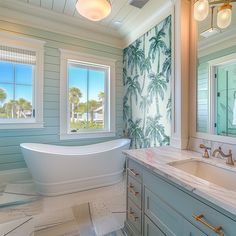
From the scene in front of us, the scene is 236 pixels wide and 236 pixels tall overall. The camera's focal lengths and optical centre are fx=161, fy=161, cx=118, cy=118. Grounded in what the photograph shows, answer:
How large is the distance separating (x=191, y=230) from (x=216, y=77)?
128 cm

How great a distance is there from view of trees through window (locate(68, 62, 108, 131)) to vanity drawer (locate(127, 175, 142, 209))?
1.86 meters

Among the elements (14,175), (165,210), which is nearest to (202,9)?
(165,210)

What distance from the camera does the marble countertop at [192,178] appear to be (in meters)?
0.72

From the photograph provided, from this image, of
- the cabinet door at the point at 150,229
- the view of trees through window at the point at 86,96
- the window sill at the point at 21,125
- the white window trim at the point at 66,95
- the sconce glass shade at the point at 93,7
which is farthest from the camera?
the view of trees through window at the point at 86,96

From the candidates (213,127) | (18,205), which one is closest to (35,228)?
(18,205)

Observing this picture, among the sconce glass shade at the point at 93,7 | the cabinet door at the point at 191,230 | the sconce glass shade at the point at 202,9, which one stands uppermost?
the sconce glass shade at the point at 93,7

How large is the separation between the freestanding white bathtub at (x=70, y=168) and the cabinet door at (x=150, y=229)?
51.3 inches

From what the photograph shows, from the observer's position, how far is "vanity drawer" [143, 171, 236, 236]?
2.34ft

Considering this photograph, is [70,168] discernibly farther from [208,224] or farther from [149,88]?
[208,224]

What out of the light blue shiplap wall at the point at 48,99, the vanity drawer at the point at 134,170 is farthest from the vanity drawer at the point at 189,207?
the light blue shiplap wall at the point at 48,99

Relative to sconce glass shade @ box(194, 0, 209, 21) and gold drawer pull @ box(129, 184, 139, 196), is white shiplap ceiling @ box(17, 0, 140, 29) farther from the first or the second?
gold drawer pull @ box(129, 184, 139, 196)

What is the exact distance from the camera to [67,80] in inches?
117

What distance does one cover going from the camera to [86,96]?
324cm

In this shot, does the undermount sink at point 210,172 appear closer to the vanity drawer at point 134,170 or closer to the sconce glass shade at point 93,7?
the vanity drawer at point 134,170
